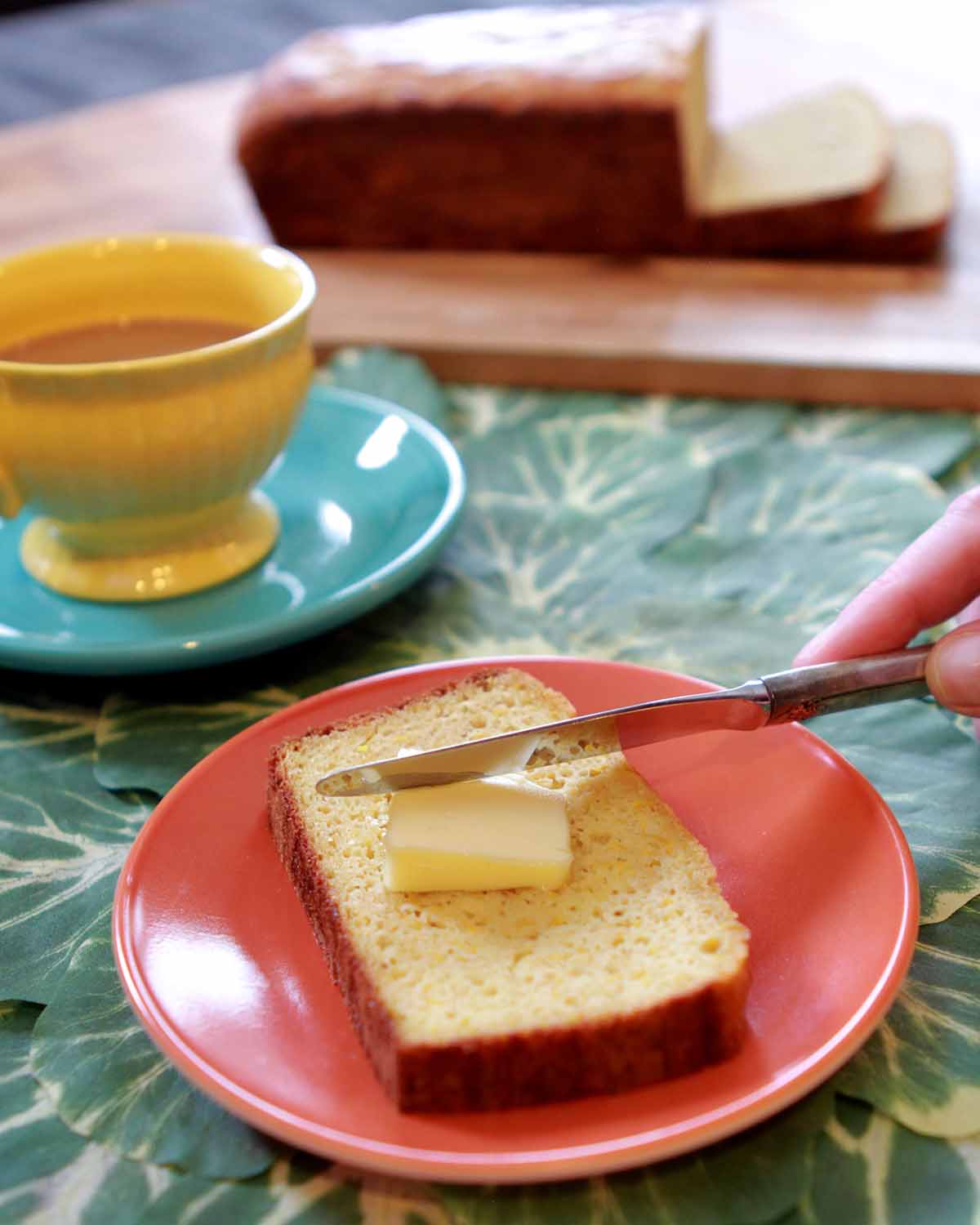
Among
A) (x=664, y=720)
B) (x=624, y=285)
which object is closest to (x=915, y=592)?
(x=664, y=720)

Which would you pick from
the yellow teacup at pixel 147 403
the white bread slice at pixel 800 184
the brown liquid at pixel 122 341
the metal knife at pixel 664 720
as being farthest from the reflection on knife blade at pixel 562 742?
the white bread slice at pixel 800 184

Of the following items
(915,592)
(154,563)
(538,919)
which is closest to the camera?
(538,919)

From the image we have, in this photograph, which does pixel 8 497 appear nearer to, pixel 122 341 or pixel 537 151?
pixel 122 341

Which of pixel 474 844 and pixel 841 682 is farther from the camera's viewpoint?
pixel 841 682

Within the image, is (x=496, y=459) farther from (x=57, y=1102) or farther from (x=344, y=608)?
(x=57, y=1102)

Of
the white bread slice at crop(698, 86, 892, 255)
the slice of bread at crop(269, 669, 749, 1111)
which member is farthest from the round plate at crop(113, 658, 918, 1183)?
the white bread slice at crop(698, 86, 892, 255)

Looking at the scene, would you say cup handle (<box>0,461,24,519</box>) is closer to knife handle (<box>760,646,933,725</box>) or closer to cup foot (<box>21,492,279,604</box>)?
cup foot (<box>21,492,279,604</box>)

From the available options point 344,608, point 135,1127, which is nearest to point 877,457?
point 344,608
